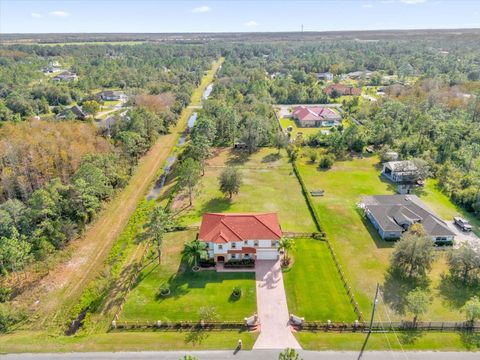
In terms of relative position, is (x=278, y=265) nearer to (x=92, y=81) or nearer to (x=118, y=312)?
(x=118, y=312)

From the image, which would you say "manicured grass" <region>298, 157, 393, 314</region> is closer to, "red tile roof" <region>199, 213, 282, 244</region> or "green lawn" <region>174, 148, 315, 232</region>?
"green lawn" <region>174, 148, 315, 232</region>

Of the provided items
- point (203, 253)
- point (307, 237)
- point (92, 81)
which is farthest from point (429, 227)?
point (92, 81)

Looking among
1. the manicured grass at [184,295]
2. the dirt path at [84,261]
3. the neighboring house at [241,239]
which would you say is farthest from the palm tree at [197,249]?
the dirt path at [84,261]

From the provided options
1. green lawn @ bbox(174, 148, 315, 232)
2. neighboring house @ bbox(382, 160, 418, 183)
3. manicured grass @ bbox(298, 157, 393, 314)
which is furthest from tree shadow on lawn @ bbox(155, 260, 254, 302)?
neighboring house @ bbox(382, 160, 418, 183)

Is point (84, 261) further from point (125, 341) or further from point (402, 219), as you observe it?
point (402, 219)

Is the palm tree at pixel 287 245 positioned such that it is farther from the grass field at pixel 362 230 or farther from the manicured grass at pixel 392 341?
the manicured grass at pixel 392 341

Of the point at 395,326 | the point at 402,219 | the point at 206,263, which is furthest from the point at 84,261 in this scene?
the point at 402,219
